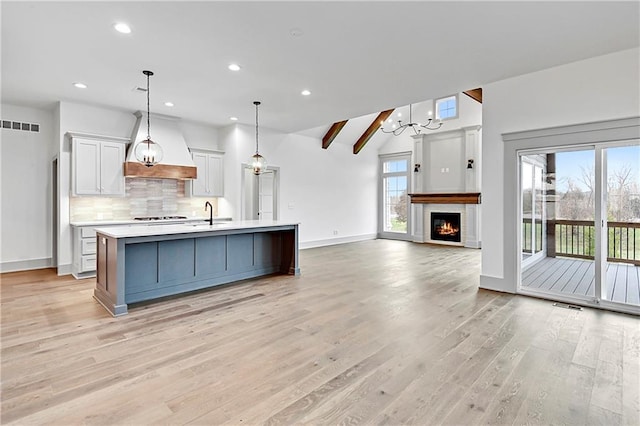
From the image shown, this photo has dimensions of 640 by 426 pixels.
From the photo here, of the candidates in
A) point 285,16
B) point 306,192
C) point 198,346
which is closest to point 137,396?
point 198,346

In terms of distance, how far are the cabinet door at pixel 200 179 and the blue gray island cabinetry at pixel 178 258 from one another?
251 centimetres

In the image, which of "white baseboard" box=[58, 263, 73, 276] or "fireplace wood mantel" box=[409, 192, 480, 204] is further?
"fireplace wood mantel" box=[409, 192, 480, 204]

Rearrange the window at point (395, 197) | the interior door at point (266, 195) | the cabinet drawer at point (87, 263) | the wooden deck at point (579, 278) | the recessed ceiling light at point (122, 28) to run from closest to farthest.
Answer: the recessed ceiling light at point (122, 28) < the wooden deck at point (579, 278) < the cabinet drawer at point (87, 263) < the interior door at point (266, 195) < the window at point (395, 197)

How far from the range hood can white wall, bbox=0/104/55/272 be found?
1.58 metres

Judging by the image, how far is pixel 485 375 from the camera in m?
2.33

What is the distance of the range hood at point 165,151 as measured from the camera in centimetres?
596

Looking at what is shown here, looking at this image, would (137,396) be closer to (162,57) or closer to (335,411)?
(335,411)

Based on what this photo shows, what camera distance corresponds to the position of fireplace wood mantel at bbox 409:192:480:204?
28.4 feet

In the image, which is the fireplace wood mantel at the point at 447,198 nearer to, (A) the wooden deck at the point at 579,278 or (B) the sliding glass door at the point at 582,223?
(B) the sliding glass door at the point at 582,223

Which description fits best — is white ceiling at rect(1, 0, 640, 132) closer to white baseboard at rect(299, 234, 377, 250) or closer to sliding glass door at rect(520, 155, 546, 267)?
sliding glass door at rect(520, 155, 546, 267)

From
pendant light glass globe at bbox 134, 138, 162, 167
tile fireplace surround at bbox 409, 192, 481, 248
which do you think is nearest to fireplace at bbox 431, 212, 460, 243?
tile fireplace surround at bbox 409, 192, 481, 248

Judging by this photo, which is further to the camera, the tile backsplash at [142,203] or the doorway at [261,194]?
the doorway at [261,194]

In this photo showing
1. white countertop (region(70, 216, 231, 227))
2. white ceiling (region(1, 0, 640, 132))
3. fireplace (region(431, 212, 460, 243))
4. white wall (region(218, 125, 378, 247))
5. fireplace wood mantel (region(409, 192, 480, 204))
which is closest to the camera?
white ceiling (region(1, 0, 640, 132))

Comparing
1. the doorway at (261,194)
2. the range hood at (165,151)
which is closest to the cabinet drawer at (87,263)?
the range hood at (165,151)
